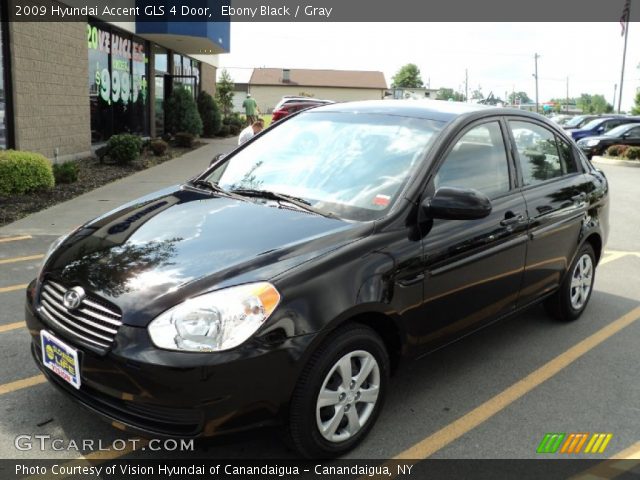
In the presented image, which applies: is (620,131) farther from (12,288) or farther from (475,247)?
(12,288)

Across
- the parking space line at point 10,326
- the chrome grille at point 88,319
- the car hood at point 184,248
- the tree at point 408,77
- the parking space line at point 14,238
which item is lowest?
the parking space line at point 10,326

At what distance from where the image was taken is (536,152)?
14.9ft

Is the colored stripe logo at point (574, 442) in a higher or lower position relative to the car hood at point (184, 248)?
lower

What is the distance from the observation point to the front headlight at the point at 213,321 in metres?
2.54

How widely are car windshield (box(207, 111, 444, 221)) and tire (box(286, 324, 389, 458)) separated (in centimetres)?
71

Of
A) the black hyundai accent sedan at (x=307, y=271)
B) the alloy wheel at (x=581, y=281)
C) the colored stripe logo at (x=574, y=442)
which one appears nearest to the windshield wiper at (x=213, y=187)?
the black hyundai accent sedan at (x=307, y=271)

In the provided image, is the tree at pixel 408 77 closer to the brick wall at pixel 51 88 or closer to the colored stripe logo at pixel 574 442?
the brick wall at pixel 51 88

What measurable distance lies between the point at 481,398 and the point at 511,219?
114cm

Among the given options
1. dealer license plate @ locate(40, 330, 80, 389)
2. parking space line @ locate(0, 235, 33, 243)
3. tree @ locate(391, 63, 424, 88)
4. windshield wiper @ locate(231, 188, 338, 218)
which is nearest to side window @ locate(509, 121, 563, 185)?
windshield wiper @ locate(231, 188, 338, 218)

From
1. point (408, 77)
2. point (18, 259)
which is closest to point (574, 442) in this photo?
point (18, 259)

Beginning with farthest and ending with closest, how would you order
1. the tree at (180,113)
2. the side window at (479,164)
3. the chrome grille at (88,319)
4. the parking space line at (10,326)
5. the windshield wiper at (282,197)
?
the tree at (180,113) < the parking space line at (10,326) < the side window at (479,164) < the windshield wiper at (282,197) < the chrome grille at (88,319)

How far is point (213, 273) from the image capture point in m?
2.75

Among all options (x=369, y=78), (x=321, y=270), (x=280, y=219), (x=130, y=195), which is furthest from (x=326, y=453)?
(x=369, y=78)

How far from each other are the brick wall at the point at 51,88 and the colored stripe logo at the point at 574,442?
35.8 feet
